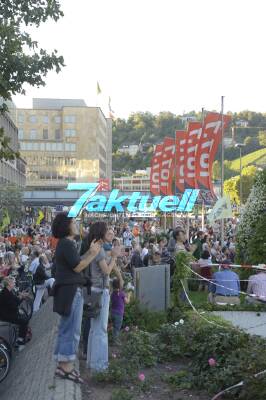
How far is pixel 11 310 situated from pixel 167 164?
2367 centimetres

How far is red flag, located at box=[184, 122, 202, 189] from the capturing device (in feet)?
85.5

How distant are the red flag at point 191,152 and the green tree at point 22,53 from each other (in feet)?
49.8

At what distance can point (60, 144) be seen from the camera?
128625 millimetres

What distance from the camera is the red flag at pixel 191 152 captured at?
85.5 ft

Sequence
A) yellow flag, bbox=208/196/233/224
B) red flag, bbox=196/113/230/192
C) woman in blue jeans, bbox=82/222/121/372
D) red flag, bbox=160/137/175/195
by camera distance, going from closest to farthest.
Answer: woman in blue jeans, bbox=82/222/121/372
yellow flag, bbox=208/196/233/224
red flag, bbox=196/113/230/192
red flag, bbox=160/137/175/195

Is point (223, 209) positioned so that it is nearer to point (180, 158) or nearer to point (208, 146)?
point (208, 146)

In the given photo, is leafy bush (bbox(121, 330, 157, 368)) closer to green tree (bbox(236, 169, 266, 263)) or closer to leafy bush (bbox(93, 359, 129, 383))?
leafy bush (bbox(93, 359, 129, 383))

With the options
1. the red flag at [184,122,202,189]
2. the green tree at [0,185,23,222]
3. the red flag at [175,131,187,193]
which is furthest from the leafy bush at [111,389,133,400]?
the green tree at [0,185,23,222]

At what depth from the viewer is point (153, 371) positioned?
25.1 ft

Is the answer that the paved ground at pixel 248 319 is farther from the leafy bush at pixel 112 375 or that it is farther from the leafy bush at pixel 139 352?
the leafy bush at pixel 112 375

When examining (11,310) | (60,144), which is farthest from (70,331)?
(60,144)

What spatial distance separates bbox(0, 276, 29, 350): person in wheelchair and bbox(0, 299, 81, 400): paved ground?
21cm

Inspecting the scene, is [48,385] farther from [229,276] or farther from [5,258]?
[5,258]

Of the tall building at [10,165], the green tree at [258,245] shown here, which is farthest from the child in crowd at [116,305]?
the tall building at [10,165]
